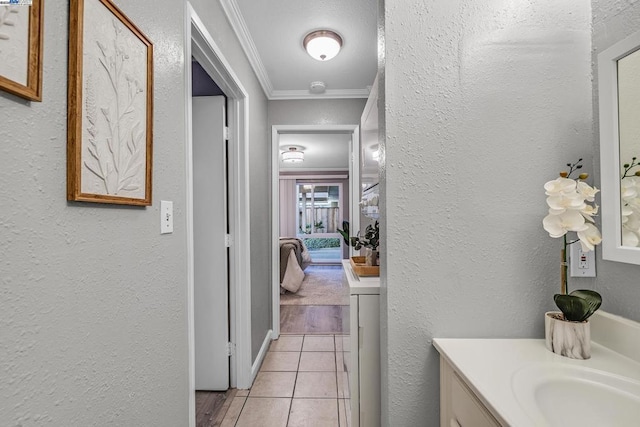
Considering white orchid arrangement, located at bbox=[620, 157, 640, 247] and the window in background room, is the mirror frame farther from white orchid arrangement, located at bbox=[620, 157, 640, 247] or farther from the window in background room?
the window in background room

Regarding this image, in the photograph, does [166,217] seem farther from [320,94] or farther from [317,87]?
[320,94]

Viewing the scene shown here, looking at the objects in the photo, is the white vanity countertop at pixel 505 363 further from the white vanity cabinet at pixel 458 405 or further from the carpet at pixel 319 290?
the carpet at pixel 319 290

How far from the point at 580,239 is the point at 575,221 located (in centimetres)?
6

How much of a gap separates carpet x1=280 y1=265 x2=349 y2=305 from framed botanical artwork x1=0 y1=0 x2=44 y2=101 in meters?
3.18

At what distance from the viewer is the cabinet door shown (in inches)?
55.4

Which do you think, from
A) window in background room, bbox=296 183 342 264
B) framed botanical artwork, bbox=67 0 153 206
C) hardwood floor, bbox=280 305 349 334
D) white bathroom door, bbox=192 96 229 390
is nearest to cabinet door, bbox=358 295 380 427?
framed botanical artwork, bbox=67 0 153 206

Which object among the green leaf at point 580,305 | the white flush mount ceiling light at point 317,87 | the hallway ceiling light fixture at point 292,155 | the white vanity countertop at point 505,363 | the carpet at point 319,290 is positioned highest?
the white flush mount ceiling light at point 317,87

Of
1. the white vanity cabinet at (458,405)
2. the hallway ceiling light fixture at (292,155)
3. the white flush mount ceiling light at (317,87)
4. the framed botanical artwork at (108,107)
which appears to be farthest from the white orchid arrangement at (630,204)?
the hallway ceiling light fixture at (292,155)

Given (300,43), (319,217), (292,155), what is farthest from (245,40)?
(319,217)

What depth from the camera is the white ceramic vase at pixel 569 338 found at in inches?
35.7

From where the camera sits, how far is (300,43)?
7.40 feet

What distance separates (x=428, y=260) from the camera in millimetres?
1074

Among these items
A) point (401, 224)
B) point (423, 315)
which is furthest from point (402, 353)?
point (401, 224)

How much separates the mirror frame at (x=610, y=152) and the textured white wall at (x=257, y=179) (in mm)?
1679
